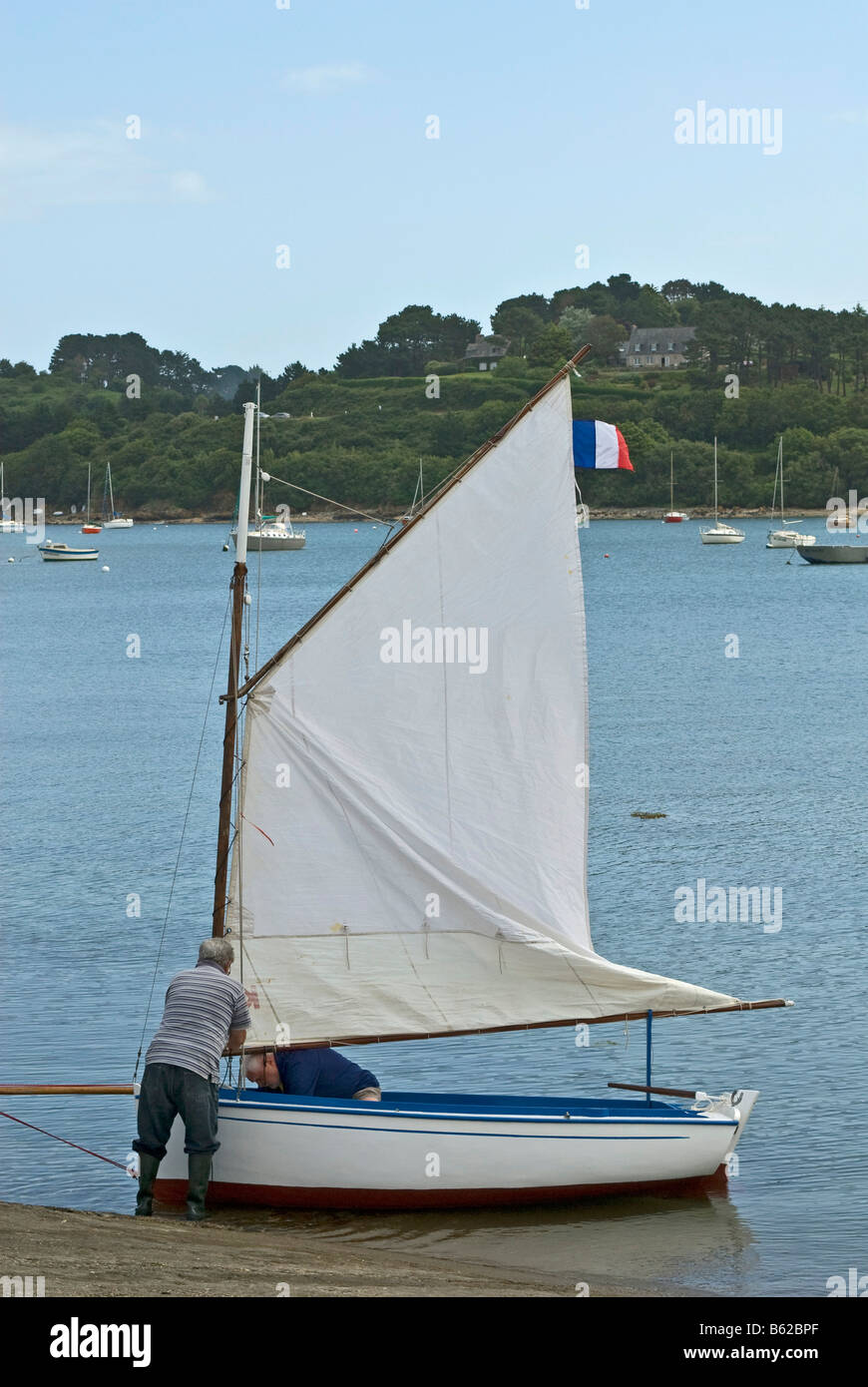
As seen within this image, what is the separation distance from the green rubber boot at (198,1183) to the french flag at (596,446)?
22.4 feet

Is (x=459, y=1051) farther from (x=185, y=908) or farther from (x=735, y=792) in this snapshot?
(x=735, y=792)

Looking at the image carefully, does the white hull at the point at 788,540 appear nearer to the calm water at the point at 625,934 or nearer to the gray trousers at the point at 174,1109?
the calm water at the point at 625,934

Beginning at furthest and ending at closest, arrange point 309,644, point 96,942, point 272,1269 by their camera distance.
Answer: point 96,942 → point 309,644 → point 272,1269

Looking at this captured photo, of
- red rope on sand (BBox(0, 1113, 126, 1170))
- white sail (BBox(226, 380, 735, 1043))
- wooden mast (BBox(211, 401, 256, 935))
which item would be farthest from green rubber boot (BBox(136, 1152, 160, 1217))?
red rope on sand (BBox(0, 1113, 126, 1170))

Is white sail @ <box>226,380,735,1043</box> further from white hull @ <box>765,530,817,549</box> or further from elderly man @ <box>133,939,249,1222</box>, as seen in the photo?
white hull @ <box>765,530,817,549</box>

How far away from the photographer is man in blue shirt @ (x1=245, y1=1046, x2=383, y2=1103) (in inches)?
582

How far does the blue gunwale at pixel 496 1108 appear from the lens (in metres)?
14.2

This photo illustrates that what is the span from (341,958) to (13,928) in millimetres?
12461

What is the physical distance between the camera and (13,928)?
1031 inches

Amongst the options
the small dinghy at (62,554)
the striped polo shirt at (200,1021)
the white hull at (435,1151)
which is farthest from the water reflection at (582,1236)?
the small dinghy at (62,554)

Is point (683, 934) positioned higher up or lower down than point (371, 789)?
lower down

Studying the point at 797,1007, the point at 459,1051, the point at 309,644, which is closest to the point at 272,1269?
the point at 309,644

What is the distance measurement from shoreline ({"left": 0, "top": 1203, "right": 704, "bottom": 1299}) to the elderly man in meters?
0.50
